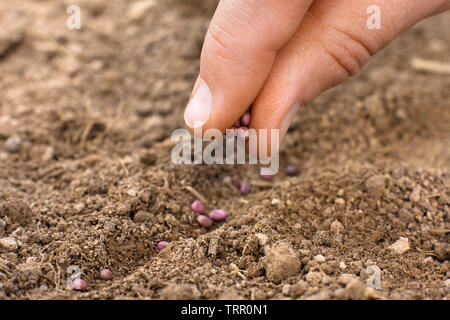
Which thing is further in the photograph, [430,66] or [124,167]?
[430,66]

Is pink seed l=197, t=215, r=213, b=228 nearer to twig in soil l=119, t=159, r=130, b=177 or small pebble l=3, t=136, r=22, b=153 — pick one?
twig in soil l=119, t=159, r=130, b=177

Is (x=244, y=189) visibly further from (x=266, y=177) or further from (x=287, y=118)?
(x=287, y=118)

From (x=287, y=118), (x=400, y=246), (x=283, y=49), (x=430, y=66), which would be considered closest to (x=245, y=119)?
(x=287, y=118)

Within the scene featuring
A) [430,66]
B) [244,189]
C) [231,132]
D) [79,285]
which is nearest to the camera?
[79,285]

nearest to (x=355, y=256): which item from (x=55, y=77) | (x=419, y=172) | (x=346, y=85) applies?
(x=419, y=172)

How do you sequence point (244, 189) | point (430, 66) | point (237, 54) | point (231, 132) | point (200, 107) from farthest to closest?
point (430, 66), point (244, 189), point (231, 132), point (200, 107), point (237, 54)
